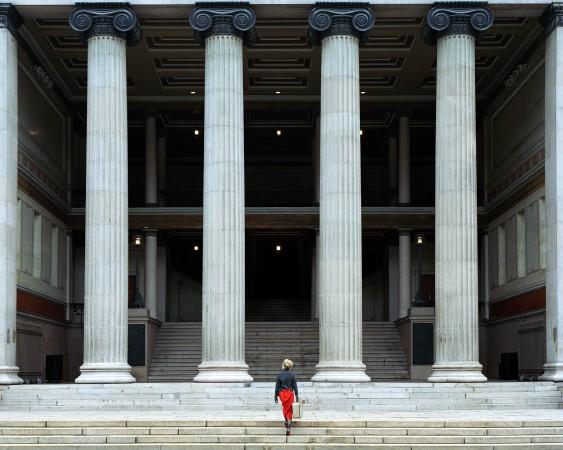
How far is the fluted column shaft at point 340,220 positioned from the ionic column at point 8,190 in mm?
10197

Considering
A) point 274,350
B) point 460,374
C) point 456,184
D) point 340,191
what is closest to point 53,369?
point 274,350

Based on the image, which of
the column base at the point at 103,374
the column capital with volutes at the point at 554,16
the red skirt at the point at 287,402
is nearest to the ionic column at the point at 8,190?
the column base at the point at 103,374

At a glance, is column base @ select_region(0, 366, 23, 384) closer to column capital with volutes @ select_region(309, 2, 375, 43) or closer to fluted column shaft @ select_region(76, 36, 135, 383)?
fluted column shaft @ select_region(76, 36, 135, 383)

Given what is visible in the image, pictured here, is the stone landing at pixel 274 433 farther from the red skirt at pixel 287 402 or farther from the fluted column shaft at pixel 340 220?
the fluted column shaft at pixel 340 220

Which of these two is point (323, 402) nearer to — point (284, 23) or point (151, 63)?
point (284, 23)

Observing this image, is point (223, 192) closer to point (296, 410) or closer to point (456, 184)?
point (456, 184)

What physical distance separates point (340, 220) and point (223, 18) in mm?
7796

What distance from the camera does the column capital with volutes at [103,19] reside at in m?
37.8

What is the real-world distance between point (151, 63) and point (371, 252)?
1610 cm

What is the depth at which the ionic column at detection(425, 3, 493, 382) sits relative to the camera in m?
37.5

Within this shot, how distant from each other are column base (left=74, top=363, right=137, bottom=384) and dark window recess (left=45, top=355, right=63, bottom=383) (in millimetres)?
11560

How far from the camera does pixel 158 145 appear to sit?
178 feet

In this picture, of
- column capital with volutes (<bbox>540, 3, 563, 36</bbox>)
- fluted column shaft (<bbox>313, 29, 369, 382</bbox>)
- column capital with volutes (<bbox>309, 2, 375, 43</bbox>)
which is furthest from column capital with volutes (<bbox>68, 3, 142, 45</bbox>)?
column capital with volutes (<bbox>540, 3, 563, 36</bbox>)

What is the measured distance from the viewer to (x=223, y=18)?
38.0 meters
